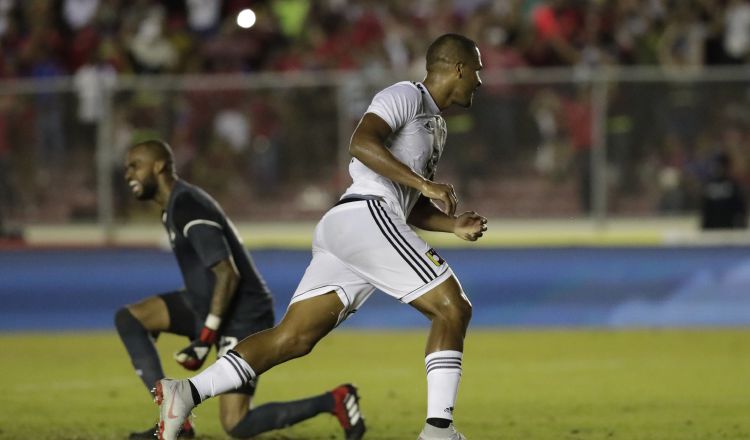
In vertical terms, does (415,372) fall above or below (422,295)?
above

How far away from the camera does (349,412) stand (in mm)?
8039

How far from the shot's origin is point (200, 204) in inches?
327

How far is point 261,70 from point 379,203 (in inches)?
396

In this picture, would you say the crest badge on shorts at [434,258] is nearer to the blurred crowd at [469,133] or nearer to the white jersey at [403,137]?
the white jersey at [403,137]

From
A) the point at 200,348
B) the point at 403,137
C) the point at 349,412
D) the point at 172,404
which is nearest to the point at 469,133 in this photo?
the point at 349,412

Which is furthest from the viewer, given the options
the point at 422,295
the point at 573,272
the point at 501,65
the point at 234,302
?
the point at 501,65

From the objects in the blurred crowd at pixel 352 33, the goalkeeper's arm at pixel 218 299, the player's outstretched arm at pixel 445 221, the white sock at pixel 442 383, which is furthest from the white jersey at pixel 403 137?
the blurred crowd at pixel 352 33

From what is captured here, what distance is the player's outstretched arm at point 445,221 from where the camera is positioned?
684cm

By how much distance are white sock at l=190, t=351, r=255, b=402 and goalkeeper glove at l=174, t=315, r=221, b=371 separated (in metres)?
0.75

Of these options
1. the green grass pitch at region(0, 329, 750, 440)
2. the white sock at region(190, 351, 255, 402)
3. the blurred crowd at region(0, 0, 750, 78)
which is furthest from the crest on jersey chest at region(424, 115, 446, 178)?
the blurred crowd at region(0, 0, 750, 78)

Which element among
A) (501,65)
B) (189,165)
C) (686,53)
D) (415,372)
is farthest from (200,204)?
(686,53)

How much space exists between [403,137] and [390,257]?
0.67 m

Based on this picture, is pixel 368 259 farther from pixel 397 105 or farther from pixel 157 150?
pixel 157 150

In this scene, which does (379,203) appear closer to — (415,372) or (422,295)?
(422,295)
